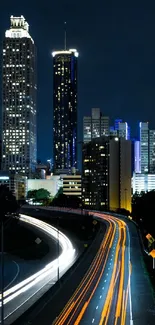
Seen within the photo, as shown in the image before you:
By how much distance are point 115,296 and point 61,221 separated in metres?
110

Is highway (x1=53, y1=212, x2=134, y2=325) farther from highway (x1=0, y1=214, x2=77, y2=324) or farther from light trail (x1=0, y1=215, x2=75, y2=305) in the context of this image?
light trail (x1=0, y1=215, x2=75, y2=305)

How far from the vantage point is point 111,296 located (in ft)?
172

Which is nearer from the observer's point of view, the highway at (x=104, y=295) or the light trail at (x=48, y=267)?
the highway at (x=104, y=295)

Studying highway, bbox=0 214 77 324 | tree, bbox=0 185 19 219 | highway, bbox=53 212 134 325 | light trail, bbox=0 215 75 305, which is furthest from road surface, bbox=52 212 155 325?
tree, bbox=0 185 19 219

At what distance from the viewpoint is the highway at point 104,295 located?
142ft

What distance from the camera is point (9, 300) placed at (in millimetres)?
55156

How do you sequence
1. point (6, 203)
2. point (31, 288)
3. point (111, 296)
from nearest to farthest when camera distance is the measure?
point (111, 296) < point (31, 288) < point (6, 203)

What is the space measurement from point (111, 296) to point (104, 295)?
0.93 meters

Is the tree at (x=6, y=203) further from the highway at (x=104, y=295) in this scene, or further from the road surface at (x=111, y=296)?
the road surface at (x=111, y=296)

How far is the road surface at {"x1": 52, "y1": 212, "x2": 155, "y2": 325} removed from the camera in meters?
43.2

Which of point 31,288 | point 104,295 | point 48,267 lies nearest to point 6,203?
point 48,267

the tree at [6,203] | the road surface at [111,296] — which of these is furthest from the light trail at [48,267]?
the tree at [6,203]

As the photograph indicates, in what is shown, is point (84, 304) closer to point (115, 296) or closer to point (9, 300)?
point (115, 296)

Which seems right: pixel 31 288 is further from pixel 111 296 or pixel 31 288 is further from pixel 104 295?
pixel 111 296
